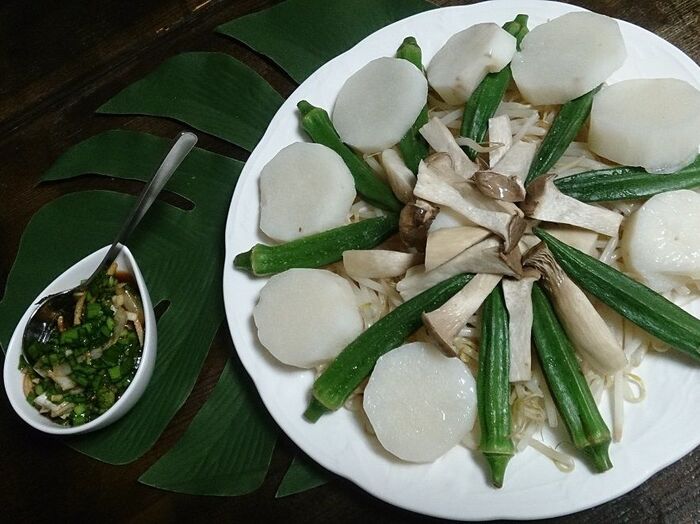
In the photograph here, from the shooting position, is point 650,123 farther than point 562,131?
No

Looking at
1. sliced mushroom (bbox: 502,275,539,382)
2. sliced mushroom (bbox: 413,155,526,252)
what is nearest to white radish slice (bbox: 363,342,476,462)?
sliced mushroom (bbox: 502,275,539,382)

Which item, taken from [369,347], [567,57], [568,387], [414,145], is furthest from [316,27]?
[568,387]

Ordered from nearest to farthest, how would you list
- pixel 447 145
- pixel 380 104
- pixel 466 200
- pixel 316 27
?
pixel 466 200 < pixel 447 145 < pixel 380 104 < pixel 316 27

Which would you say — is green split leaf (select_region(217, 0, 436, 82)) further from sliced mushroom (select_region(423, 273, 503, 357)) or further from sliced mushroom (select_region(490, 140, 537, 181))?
sliced mushroom (select_region(423, 273, 503, 357))

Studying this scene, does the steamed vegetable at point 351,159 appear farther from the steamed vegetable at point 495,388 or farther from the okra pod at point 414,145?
the steamed vegetable at point 495,388

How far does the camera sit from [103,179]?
2857 mm

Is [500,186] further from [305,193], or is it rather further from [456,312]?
[305,193]

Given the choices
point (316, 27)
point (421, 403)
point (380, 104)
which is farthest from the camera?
point (316, 27)

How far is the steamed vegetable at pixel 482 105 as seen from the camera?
7.35 feet

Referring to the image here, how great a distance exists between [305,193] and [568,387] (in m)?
1.01

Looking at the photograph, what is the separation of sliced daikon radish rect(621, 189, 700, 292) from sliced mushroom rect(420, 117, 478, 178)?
1.72 ft

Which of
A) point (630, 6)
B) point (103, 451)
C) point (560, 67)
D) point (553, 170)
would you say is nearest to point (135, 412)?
point (103, 451)

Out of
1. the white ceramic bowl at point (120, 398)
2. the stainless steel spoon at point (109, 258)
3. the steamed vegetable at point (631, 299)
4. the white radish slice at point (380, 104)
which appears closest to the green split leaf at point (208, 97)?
the stainless steel spoon at point (109, 258)

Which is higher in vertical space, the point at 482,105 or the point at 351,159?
the point at 482,105
